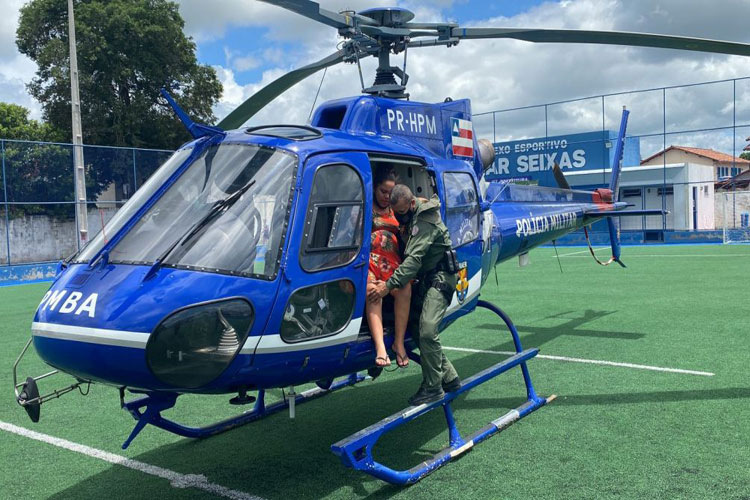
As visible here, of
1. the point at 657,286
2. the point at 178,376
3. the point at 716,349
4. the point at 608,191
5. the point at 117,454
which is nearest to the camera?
the point at 178,376

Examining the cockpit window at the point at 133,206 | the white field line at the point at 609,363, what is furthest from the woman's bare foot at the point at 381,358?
the white field line at the point at 609,363

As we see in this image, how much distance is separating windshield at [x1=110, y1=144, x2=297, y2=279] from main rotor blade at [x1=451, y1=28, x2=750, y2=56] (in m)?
3.08

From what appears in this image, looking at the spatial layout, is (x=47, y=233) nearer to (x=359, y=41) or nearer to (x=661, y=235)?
(x=359, y=41)

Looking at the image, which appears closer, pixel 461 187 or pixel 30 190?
pixel 461 187

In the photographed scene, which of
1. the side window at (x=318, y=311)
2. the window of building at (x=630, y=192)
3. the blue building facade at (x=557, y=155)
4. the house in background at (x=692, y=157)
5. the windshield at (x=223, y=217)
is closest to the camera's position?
the windshield at (x=223, y=217)

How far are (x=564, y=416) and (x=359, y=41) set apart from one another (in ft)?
12.8

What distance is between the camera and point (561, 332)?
9312 mm

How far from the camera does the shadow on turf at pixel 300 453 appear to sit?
173 inches

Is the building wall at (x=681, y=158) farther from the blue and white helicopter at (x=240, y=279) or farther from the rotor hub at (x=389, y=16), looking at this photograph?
the blue and white helicopter at (x=240, y=279)

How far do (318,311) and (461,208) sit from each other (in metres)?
2.17

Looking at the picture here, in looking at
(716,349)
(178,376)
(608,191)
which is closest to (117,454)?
(178,376)

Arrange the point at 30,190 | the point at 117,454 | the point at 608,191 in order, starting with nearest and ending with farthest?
the point at 117,454 < the point at 608,191 < the point at 30,190

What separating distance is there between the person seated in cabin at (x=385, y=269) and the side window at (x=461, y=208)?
2.24 feet

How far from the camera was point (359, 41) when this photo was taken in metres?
5.93
